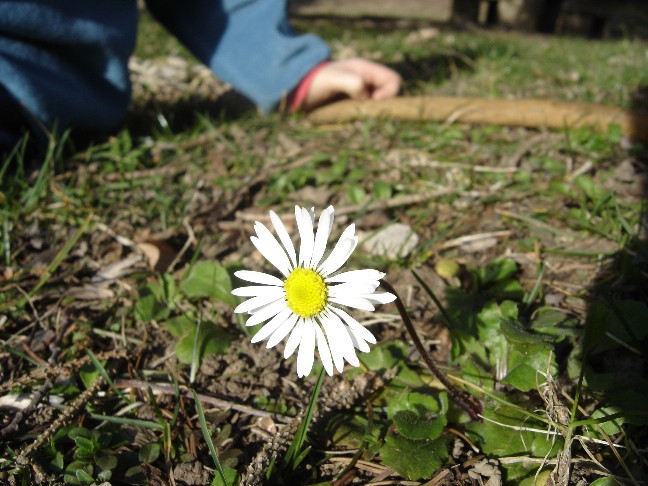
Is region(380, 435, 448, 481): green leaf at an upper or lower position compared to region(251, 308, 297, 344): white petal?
lower

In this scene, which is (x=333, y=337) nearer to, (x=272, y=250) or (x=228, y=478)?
(x=272, y=250)

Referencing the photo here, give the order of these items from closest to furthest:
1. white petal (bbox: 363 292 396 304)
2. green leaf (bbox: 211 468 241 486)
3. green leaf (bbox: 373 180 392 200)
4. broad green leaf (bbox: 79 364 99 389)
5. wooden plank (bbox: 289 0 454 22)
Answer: white petal (bbox: 363 292 396 304) → green leaf (bbox: 211 468 241 486) → broad green leaf (bbox: 79 364 99 389) → green leaf (bbox: 373 180 392 200) → wooden plank (bbox: 289 0 454 22)

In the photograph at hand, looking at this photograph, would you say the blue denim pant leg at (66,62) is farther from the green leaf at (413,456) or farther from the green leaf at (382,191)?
the green leaf at (413,456)

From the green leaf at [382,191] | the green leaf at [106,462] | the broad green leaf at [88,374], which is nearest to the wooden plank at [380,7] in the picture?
the green leaf at [382,191]

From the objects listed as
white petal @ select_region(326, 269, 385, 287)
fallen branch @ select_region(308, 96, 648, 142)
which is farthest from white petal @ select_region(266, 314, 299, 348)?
fallen branch @ select_region(308, 96, 648, 142)

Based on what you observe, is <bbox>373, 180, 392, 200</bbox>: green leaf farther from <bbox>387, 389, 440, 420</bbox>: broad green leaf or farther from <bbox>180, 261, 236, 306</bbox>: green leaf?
<bbox>387, 389, 440, 420</bbox>: broad green leaf

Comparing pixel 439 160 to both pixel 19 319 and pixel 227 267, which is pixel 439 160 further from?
pixel 19 319

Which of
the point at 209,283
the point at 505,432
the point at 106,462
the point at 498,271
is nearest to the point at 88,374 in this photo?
the point at 106,462
